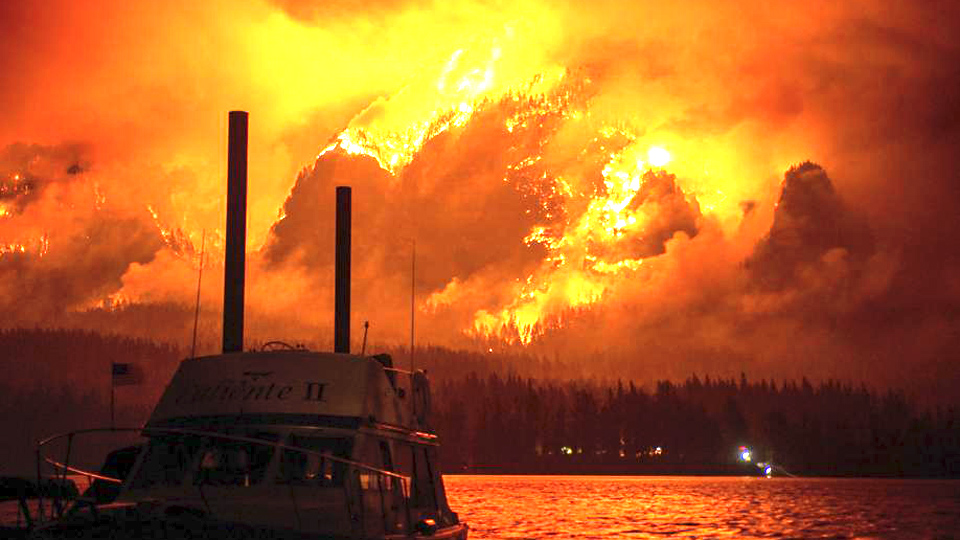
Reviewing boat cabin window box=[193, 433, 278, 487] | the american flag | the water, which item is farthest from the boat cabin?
the water

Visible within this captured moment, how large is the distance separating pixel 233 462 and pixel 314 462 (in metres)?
1.28

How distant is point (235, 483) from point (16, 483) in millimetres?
11102

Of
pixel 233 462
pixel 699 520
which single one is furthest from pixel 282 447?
pixel 699 520

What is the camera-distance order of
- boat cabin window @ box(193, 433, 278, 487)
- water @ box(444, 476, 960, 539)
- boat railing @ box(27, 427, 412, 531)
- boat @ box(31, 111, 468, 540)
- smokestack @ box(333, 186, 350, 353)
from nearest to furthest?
boat @ box(31, 111, 468, 540)
boat railing @ box(27, 427, 412, 531)
boat cabin window @ box(193, 433, 278, 487)
smokestack @ box(333, 186, 350, 353)
water @ box(444, 476, 960, 539)

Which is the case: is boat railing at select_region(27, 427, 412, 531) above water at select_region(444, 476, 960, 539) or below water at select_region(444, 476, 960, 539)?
above

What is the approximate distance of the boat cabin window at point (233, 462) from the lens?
19.8m

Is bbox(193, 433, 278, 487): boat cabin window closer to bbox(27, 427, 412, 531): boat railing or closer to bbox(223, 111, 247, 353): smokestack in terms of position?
bbox(27, 427, 412, 531): boat railing

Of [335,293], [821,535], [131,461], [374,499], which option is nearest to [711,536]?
[821,535]

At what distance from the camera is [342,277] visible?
131 ft

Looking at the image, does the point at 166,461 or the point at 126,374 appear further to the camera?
the point at 126,374

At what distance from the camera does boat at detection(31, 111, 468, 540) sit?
17.6m

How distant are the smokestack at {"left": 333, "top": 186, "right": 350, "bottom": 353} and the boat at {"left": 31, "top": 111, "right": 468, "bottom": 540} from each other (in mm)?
15531

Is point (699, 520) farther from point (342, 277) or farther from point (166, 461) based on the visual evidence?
point (166, 461)

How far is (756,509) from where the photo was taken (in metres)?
108
